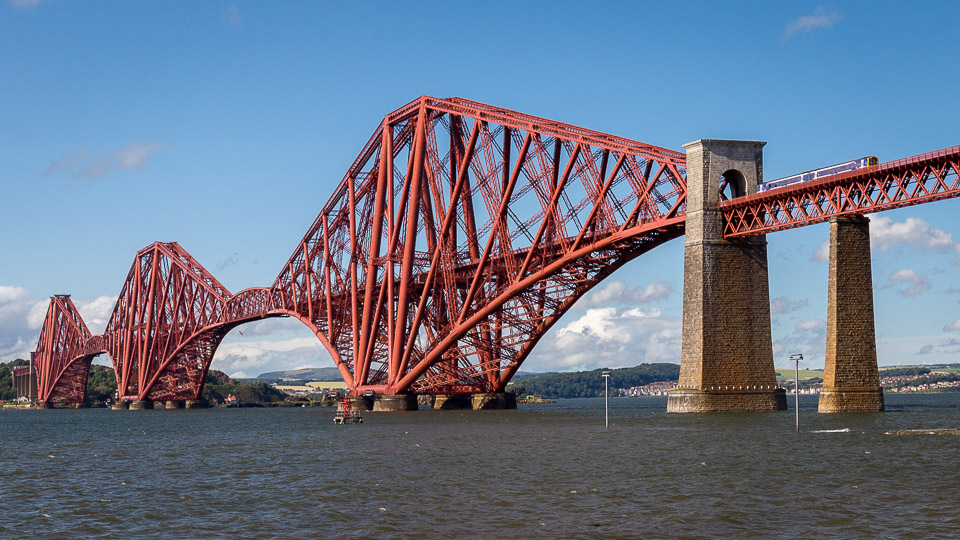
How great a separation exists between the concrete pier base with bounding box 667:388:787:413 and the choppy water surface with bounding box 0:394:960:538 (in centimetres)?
470

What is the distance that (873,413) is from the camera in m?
64.6

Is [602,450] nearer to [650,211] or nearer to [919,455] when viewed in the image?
[919,455]

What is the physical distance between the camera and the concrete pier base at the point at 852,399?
63.2 meters

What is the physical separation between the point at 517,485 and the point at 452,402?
71.9 m

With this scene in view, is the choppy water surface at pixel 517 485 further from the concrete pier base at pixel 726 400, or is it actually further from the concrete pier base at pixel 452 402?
the concrete pier base at pixel 452 402

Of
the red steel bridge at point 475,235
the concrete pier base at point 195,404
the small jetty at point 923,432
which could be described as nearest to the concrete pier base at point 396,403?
the red steel bridge at point 475,235

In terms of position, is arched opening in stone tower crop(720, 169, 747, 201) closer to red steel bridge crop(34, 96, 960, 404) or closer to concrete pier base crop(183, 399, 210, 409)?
red steel bridge crop(34, 96, 960, 404)

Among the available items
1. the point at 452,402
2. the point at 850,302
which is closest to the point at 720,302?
the point at 850,302

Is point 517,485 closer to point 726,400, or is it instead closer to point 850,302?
point 850,302

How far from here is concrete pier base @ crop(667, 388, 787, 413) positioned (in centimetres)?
6731

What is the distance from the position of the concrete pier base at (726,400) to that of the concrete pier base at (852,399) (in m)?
4.95

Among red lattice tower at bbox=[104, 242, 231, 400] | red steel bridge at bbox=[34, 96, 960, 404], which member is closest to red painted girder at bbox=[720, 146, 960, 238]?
red steel bridge at bbox=[34, 96, 960, 404]

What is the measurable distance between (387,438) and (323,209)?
64601mm

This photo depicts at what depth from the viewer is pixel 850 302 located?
60906mm
